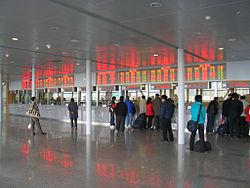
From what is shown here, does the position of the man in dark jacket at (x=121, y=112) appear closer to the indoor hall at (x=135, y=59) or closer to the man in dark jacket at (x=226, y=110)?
the indoor hall at (x=135, y=59)

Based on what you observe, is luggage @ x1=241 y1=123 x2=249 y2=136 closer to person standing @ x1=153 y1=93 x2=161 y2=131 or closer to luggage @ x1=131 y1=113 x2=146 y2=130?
person standing @ x1=153 y1=93 x2=161 y2=131

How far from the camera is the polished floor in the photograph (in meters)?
5.28

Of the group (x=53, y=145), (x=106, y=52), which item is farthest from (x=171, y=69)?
(x=53, y=145)

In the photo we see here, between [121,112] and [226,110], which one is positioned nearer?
[226,110]

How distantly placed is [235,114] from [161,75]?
5.12 m

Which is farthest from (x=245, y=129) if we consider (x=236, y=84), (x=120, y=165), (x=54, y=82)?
(x=54, y=82)

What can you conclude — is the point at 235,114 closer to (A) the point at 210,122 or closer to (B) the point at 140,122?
(A) the point at 210,122

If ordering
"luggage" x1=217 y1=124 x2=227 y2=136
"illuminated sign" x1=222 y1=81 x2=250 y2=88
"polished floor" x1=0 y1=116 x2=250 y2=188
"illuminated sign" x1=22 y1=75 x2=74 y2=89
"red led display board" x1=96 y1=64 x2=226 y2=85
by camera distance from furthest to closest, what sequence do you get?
"illuminated sign" x1=22 y1=75 x2=74 y2=89
"red led display board" x1=96 y1=64 x2=226 y2=85
"illuminated sign" x1=222 y1=81 x2=250 y2=88
"luggage" x1=217 y1=124 x2=227 y2=136
"polished floor" x1=0 y1=116 x2=250 y2=188

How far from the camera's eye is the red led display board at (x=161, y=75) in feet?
46.0

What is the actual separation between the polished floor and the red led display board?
4.92 m

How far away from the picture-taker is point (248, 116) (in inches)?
454

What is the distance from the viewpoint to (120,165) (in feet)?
21.9

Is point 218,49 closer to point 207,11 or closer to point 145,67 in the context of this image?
point 207,11

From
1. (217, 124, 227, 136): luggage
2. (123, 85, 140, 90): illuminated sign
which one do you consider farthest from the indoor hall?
(123, 85, 140, 90): illuminated sign
